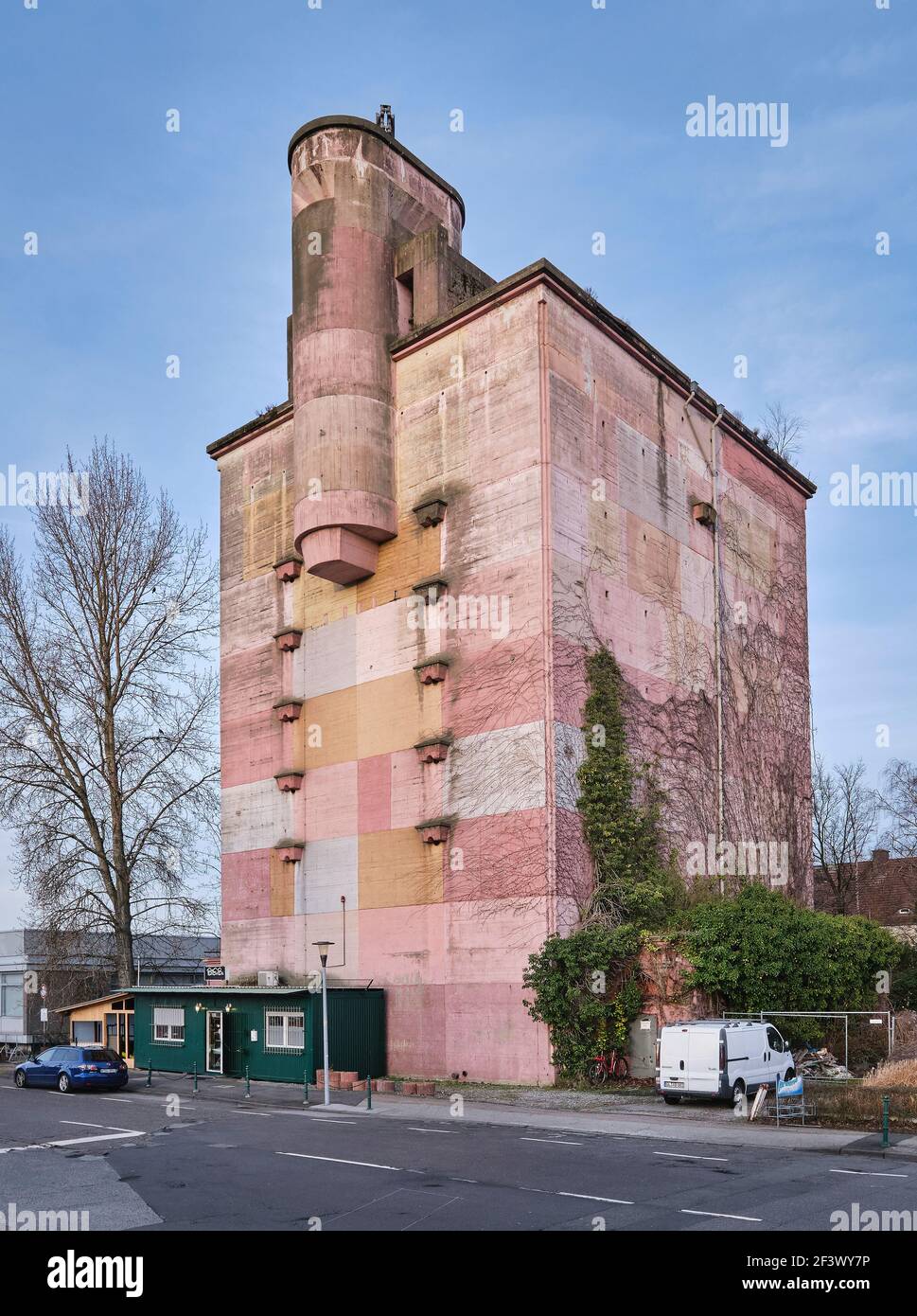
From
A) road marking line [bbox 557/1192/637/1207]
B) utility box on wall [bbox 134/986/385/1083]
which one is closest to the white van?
utility box on wall [bbox 134/986/385/1083]

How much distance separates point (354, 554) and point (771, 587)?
711 inches

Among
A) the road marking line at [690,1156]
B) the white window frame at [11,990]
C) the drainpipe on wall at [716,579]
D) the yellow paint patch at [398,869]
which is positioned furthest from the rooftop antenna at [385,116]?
the white window frame at [11,990]

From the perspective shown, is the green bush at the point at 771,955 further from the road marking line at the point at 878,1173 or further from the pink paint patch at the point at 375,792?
the road marking line at the point at 878,1173

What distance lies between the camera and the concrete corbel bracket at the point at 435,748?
3600 cm

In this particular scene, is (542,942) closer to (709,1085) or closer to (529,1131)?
(709,1085)

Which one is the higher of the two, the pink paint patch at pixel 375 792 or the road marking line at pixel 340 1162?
the pink paint patch at pixel 375 792

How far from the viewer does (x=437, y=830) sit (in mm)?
35719

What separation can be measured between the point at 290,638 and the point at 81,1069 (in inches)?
601

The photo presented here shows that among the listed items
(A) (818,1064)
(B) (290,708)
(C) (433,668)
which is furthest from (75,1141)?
(B) (290,708)

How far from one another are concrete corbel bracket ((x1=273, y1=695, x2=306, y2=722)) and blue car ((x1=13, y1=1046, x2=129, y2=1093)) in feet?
39.6

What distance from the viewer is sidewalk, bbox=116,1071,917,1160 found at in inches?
805

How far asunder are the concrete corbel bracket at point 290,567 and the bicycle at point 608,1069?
64.8 ft

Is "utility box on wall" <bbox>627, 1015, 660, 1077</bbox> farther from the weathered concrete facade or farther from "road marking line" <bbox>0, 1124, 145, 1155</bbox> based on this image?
"road marking line" <bbox>0, 1124, 145, 1155</bbox>
